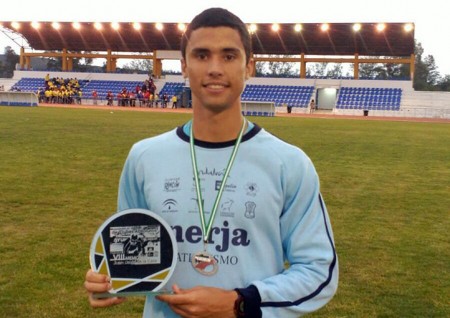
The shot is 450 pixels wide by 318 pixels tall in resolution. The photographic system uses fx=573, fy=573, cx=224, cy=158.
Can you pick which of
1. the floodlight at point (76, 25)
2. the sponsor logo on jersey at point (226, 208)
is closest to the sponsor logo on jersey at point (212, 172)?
the sponsor logo on jersey at point (226, 208)

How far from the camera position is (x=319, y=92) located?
5334 centimetres

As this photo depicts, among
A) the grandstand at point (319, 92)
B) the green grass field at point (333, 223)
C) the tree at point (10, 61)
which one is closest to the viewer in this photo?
the green grass field at point (333, 223)

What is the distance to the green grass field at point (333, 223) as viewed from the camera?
4650 millimetres

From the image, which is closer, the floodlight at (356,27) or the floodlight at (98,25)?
the floodlight at (356,27)

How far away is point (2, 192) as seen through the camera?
8672mm

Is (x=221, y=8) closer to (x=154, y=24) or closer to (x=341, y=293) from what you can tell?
(x=341, y=293)

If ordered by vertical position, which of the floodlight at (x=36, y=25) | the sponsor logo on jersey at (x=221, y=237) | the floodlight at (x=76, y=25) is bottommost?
the sponsor logo on jersey at (x=221, y=237)

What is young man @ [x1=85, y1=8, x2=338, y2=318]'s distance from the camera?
1957 mm

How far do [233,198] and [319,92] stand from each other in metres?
52.5

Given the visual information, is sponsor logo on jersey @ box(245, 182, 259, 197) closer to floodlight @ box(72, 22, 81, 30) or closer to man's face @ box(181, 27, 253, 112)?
man's face @ box(181, 27, 253, 112)

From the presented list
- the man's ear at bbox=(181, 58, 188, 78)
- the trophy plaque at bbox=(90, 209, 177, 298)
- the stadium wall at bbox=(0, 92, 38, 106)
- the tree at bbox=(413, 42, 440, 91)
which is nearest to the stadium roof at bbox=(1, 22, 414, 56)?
the stadium wall at bbox=(0, 92, 38, 106)

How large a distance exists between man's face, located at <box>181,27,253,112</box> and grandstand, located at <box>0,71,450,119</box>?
4186cm

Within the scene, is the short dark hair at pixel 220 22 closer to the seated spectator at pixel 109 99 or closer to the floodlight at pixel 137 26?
the seated spectator at pixel 109 99

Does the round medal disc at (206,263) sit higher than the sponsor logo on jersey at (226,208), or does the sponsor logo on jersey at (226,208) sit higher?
the sponsor logo on jersey at (226,208)
